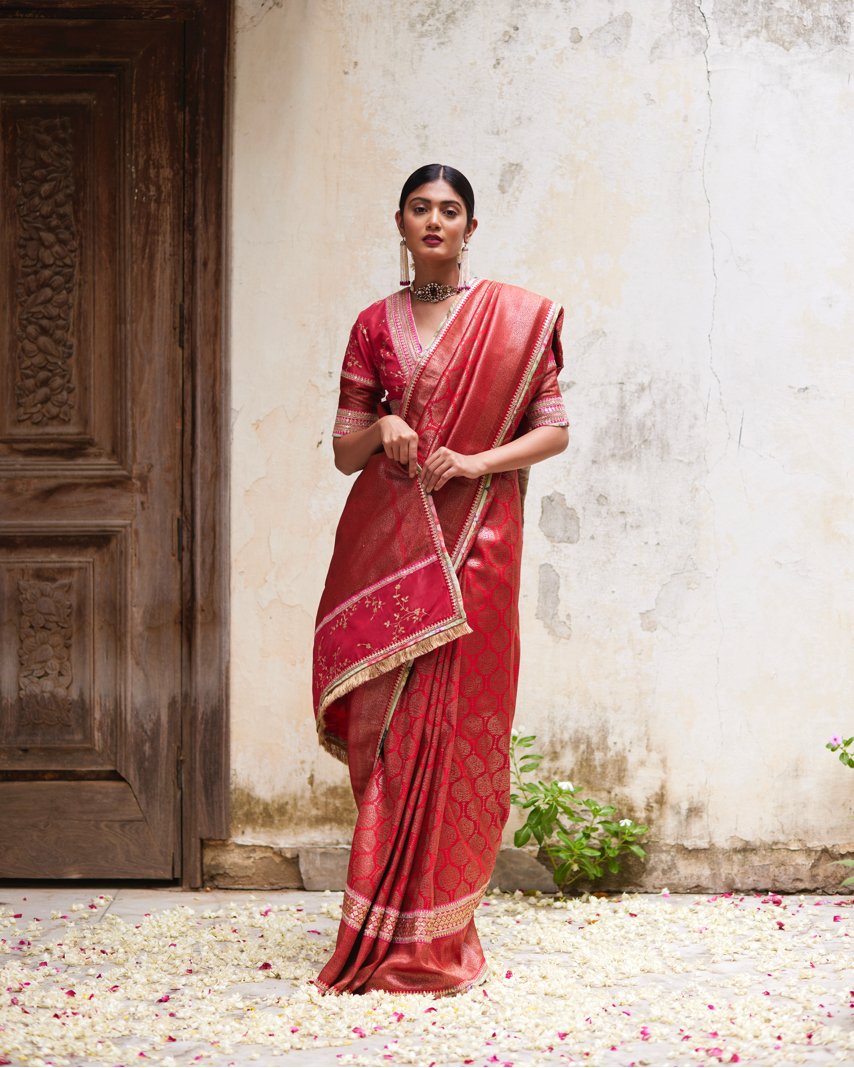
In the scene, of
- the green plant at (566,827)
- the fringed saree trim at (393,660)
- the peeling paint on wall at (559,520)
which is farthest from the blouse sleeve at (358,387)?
the green plant at (566,827)

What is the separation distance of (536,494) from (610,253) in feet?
Result: 2.60

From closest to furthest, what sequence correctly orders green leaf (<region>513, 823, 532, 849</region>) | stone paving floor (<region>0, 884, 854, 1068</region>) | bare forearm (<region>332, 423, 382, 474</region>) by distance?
stone paving floor (<region>0, 884, 854, 1068</region>)
bare forearm (<region>332, 423, 382, 474</region>)
green leaf (<region>513, 823, 532, 849</region>)

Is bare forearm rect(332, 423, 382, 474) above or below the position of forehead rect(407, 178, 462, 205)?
below

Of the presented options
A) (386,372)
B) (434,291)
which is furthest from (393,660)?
(434,291)

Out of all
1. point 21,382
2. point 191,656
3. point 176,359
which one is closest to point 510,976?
point 191,656

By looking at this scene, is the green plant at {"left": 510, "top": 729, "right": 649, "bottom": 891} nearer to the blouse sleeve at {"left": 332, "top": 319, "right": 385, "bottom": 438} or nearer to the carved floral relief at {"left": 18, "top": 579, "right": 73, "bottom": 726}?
the blouse sleeve at {"left": 332, "top": 319, "right": 385, "bottom": 438}

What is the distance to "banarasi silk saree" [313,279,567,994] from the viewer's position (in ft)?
8.93

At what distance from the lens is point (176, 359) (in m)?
3.76

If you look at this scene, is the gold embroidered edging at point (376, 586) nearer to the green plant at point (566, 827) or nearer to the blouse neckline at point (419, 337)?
the blouse neckline at point (419, 337)

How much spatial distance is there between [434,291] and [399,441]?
40cm

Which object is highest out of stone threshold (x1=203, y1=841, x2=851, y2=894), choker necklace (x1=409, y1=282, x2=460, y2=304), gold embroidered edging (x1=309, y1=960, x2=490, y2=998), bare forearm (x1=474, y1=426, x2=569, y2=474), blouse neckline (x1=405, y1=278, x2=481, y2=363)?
choker necklace (x1=409, y1=282, x2=460, y2=304)

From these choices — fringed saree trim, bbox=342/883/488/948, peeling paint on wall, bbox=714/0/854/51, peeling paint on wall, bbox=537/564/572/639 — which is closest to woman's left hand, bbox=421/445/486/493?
fringed saree trim, bbox=342/883/488/948

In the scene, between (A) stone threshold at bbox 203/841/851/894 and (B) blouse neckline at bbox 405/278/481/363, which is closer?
(B) blouse neckline at bbox 405/278/481/363

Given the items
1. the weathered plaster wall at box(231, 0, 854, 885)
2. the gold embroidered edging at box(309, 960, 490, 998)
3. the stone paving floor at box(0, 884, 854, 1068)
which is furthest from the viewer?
the weathered plaster wall at box(231, 0, 854, 885)
